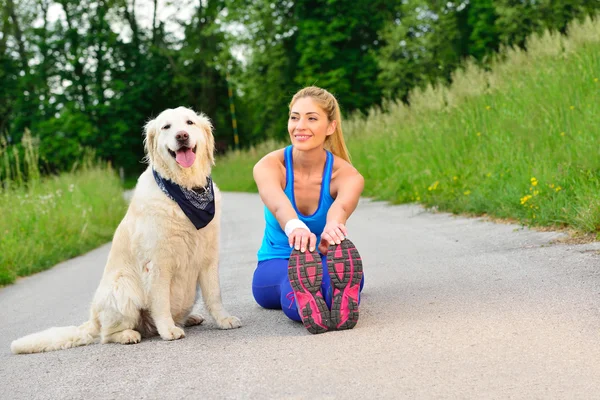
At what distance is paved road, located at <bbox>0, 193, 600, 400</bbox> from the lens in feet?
10.7

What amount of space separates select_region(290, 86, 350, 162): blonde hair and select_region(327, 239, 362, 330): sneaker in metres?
1.29

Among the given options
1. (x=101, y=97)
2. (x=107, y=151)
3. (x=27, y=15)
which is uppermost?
(x=27, y=15)

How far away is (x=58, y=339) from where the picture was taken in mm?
4766

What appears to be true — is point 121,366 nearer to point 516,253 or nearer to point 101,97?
point 516,253

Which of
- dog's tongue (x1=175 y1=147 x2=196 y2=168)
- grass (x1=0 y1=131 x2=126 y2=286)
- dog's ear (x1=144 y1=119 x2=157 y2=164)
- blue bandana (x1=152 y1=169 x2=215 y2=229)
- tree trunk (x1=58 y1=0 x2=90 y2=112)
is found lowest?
grass (x1=0 y1=131 x2=126 y2=286)

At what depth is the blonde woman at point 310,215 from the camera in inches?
175

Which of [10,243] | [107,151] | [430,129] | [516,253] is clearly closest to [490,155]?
[430,129]

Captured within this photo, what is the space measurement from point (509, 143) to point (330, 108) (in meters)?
5.85

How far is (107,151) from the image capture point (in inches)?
1790

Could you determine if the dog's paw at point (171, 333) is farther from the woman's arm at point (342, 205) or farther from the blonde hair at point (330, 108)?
the blonde hair at point (330, 108)

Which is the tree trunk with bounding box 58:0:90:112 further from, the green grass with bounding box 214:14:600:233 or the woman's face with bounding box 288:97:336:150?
the woman's face with bounding box 288:97:336:150

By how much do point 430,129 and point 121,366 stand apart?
1102 centimetres

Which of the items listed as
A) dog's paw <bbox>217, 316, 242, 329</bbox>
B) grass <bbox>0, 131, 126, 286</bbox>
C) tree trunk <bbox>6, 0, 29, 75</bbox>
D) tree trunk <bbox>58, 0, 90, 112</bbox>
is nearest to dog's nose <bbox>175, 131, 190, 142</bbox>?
dog's paw <bbox>217, 316, 242, 329</bbox>

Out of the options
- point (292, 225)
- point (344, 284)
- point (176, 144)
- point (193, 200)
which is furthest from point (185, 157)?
point (344, 284)
